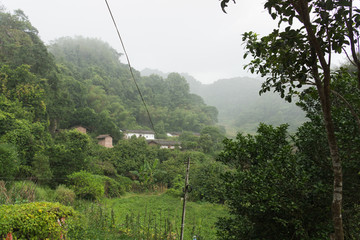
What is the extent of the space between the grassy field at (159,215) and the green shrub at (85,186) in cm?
77

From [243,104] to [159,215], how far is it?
3545 inches

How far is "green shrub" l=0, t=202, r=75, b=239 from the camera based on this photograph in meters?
4.62

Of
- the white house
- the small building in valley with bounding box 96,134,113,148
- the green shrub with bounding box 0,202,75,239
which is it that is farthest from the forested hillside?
the white house

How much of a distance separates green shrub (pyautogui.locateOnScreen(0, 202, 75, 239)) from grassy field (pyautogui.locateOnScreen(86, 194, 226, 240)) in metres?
2.63

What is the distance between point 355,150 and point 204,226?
832 centimetres

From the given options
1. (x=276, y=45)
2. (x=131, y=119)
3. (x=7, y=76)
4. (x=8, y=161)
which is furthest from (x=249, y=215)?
(x=131, y=119)

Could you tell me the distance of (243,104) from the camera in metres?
97.2

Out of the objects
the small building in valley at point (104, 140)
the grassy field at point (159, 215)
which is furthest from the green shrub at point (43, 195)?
the small building in valley at point (104, 140)

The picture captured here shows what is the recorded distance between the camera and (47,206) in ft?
18.9

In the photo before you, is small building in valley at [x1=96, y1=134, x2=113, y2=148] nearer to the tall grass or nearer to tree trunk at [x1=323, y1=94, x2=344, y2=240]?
the tall grass

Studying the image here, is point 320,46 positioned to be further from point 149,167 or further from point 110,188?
point 149,167

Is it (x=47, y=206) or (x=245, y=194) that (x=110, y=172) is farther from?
(x=245, y=194)

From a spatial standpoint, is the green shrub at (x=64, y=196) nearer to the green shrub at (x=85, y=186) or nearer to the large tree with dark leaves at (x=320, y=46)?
the green shrub at (x=85, y=186)

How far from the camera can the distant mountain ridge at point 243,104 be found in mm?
57053
